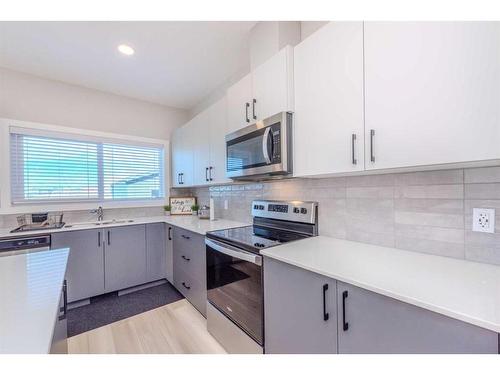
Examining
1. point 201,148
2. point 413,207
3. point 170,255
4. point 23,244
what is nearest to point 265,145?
point 413,207

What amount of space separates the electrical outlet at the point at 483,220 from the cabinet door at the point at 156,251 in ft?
9.65

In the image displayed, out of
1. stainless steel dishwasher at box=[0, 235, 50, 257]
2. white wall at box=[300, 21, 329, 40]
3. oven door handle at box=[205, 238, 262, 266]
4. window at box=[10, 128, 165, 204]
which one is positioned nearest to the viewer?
oven door handle at box=[205, 238, 262, 266]

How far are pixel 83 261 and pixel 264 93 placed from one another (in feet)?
8.33

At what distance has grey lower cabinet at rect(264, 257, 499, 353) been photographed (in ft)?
2.36

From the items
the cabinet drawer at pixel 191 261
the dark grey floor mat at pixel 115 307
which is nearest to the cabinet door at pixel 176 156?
the cabinet drawer at pixel 191 261

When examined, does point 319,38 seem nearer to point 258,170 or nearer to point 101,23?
point 258,170

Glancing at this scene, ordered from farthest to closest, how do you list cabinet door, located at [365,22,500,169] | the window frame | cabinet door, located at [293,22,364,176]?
the window frame
cabinet door, located at [293,22,364,176]
cabinet door, located at [365,22,500,169]

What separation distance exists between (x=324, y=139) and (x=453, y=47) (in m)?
0.64

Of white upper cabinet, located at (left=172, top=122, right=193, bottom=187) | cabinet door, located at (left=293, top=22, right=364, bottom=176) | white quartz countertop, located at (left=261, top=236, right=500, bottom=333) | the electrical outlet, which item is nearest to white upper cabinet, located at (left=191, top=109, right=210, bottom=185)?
white upper cabinet, located at (left=172, top=122, right=193, bottom=187)

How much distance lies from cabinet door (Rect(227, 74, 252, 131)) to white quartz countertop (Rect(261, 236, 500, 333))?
1111 mm

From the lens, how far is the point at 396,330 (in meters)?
0.83

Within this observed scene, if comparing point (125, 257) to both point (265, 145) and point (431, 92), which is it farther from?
point (431, 92)

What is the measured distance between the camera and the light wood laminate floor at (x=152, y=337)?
172cm

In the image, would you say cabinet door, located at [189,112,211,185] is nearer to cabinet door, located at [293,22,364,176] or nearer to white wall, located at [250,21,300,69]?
white wall, located at [250,21,300,69]
